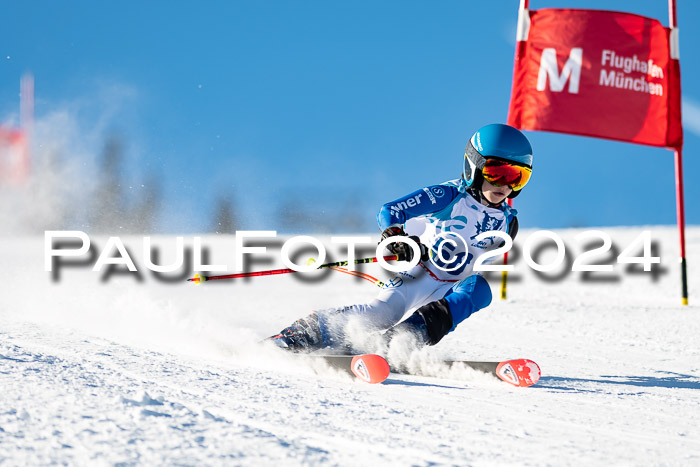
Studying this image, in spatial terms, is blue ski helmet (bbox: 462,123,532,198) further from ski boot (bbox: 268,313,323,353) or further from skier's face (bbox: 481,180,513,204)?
ski boot (bbox: 268,313,323,353)

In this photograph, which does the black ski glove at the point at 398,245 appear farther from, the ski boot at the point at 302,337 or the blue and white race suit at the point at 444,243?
the ski boot at the point at 302,337

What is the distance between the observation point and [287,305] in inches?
265

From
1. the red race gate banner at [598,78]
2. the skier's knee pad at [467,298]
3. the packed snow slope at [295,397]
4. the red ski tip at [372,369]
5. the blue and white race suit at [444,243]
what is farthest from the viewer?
the red race gate banner at [598,78]

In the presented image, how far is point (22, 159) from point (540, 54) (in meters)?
10.1

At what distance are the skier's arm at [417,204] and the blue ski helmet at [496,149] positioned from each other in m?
0.16

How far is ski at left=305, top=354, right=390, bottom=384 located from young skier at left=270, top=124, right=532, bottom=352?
418 millimetres

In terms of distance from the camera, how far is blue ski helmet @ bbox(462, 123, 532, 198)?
3.53m

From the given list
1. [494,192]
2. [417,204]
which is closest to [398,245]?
[417,204]

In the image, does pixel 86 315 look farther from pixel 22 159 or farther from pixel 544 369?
pixel 22 159

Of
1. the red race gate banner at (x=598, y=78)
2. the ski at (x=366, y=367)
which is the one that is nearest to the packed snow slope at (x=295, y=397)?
the ski at (x=366, y=367)

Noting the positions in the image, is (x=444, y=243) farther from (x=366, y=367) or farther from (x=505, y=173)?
(x=366, y=367)

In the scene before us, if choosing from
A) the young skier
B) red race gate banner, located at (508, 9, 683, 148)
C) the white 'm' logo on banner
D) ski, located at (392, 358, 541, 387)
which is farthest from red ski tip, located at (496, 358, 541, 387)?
the white 'm' logo on banner

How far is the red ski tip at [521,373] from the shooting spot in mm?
3016

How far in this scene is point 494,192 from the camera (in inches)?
143
